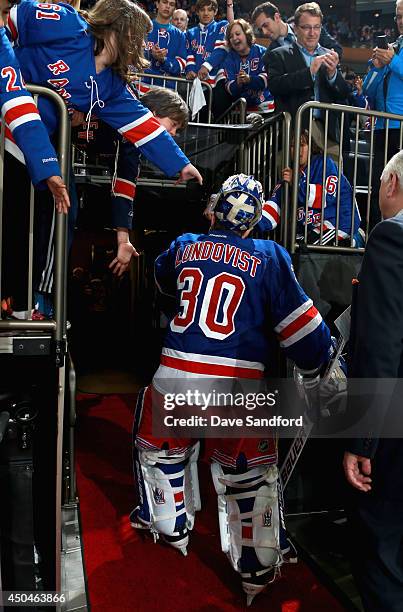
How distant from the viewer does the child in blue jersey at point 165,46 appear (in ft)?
21.0

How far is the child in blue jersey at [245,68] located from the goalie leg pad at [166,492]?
4.49 m

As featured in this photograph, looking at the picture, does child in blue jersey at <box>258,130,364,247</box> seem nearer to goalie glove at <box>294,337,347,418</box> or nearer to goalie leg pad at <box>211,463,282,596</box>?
goalie glove at <box>294,337,347,418</box>

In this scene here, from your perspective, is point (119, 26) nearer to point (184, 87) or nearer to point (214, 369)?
point (214, 369)

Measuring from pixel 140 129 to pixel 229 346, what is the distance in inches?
43.5

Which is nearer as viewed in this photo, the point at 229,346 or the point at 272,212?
the point at 229,346

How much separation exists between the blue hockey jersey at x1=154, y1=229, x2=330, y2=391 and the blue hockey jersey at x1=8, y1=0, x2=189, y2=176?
0.51 meters

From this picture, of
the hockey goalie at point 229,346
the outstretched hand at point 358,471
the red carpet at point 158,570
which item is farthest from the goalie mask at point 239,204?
the red carpet at point 158,570

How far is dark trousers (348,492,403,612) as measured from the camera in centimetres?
168

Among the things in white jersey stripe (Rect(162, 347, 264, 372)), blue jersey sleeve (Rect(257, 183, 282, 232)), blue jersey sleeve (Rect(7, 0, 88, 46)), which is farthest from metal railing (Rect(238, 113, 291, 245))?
blue jersey sleeve (Rect(7, 0, 88, 46))

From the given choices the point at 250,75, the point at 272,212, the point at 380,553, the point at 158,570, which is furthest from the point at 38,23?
the point at 250,75

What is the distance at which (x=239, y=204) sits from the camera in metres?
2.76

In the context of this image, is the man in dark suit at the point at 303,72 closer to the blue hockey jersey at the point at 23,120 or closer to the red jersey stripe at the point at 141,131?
the red jersey stripe at the point at 141,131

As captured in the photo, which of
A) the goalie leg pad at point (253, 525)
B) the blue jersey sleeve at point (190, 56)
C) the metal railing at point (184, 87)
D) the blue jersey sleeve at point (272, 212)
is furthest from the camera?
the blue jersey sleeve at point (190, 56)

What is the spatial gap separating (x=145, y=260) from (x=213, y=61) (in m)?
2.92
